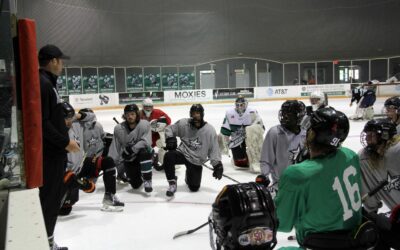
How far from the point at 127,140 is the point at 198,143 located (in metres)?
0.80

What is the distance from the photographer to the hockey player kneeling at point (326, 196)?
1628 mm

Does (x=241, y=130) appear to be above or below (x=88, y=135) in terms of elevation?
below

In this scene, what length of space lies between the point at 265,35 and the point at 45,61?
66.9ft

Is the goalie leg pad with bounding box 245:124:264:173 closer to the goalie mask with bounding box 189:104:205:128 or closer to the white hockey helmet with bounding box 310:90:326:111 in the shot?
the goalie mask with bounding box 189:104:205:128

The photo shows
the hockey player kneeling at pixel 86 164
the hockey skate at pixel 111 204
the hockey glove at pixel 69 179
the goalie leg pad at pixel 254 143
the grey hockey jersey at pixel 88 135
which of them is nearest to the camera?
the hockey glove at pixel 69 179

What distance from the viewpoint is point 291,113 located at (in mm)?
3287

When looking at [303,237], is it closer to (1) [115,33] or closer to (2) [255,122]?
(2) [255,122]

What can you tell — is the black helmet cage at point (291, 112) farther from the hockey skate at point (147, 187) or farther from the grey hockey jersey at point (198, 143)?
the hockey skate at point (147, 187)

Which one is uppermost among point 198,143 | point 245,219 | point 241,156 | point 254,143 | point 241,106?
point 241,106

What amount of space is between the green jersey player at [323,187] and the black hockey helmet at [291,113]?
58.9 inches

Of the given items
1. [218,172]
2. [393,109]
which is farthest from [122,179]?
[393,109]

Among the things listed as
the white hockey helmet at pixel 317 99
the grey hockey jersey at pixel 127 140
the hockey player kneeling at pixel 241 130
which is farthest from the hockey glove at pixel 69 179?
the white hockey helmet at pixel 317 99

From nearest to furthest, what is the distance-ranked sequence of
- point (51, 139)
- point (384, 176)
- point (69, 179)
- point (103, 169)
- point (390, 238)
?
point (390, 238)
point (384, 176)
point (51, 139)
point (69, 179)
point (103, 169)

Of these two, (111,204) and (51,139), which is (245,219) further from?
(111,204)
